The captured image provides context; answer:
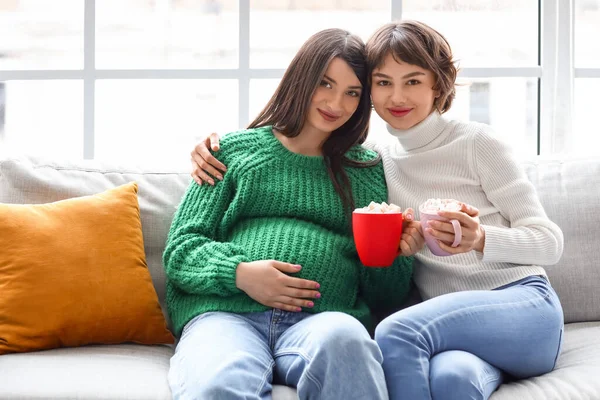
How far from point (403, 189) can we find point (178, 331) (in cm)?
70

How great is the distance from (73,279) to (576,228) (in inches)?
54.0

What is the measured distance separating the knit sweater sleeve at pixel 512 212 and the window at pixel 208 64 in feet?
2.78

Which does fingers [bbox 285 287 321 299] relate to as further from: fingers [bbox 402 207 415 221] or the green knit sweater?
fingers [bbox 402 207 415 221]

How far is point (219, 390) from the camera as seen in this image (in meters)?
1.32

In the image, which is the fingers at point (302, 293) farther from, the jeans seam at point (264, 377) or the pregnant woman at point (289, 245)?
the jeans seam at point (264, 377)

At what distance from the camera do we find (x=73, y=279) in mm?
1682

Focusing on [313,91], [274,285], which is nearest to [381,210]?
[274,285]

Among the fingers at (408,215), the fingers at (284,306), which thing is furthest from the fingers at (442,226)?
the fingers at (284,306)

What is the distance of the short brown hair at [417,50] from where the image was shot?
1.76 meters

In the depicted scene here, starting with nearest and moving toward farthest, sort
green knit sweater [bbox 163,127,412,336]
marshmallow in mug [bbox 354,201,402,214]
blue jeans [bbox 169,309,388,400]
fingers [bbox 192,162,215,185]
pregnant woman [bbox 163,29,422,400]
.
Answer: blue jeans [bbox 169,309,388,400] → pregnant woman [bbox 163,29,422,400] → marshmallow in mug [bbox 354,201,402,214] → green knit sweater [bbox 163,127,412,336] → fingers [bbox 192,162,215,185]

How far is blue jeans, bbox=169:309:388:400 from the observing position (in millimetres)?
1348

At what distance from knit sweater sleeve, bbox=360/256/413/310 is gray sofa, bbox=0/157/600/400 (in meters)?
0.42

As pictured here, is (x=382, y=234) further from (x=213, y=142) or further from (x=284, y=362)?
(x=213, y=142)

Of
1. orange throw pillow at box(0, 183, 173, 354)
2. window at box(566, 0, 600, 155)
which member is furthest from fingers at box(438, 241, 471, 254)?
window at box(566, 0, 600, 155)
